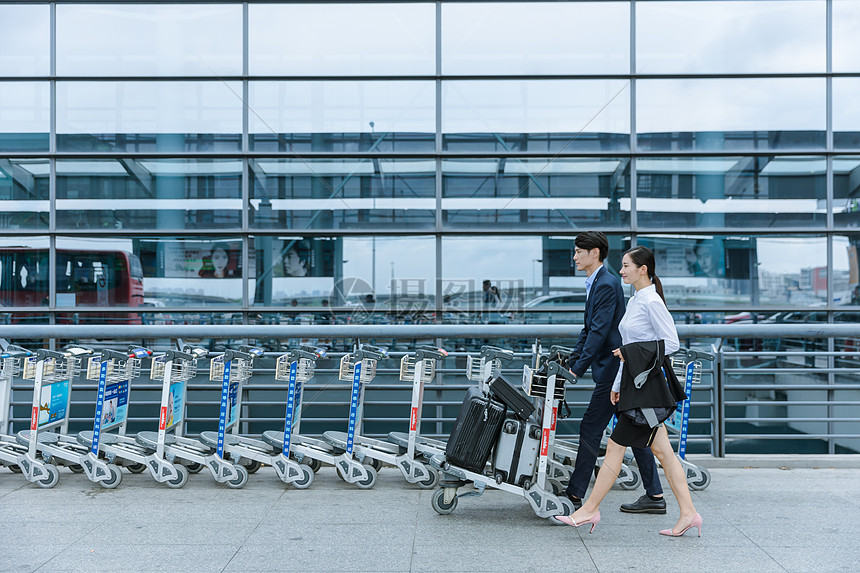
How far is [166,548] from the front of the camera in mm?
4039

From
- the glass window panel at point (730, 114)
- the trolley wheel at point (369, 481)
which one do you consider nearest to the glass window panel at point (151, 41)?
the glass window panel at point (730, 114)

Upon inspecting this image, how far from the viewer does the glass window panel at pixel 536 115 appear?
8.85 meters

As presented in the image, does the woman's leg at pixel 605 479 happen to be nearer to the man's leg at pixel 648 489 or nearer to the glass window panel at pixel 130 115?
the man's leg at pixel 648 489

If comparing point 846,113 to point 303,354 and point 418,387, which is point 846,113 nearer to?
point 418,387

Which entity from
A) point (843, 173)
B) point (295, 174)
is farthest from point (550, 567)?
point (843, 173)

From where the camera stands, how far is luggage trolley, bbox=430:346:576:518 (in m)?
4.45

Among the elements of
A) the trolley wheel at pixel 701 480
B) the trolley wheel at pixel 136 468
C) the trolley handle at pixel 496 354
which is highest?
the trolley handle at pixel 496 354

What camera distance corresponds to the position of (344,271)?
8883 mm

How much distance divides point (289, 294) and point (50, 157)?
11.6 feet

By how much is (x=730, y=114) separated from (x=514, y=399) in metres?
6.21

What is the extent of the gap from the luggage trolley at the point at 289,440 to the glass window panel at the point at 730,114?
221 inches

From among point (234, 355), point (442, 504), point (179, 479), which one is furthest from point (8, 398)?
point (442, 504)

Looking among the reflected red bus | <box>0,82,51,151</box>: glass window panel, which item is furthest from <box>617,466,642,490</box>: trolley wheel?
<box>0,82,51,151</box>: glass window panel

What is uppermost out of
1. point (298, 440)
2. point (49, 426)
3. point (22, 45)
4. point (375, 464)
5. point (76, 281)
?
point (22, 45)
